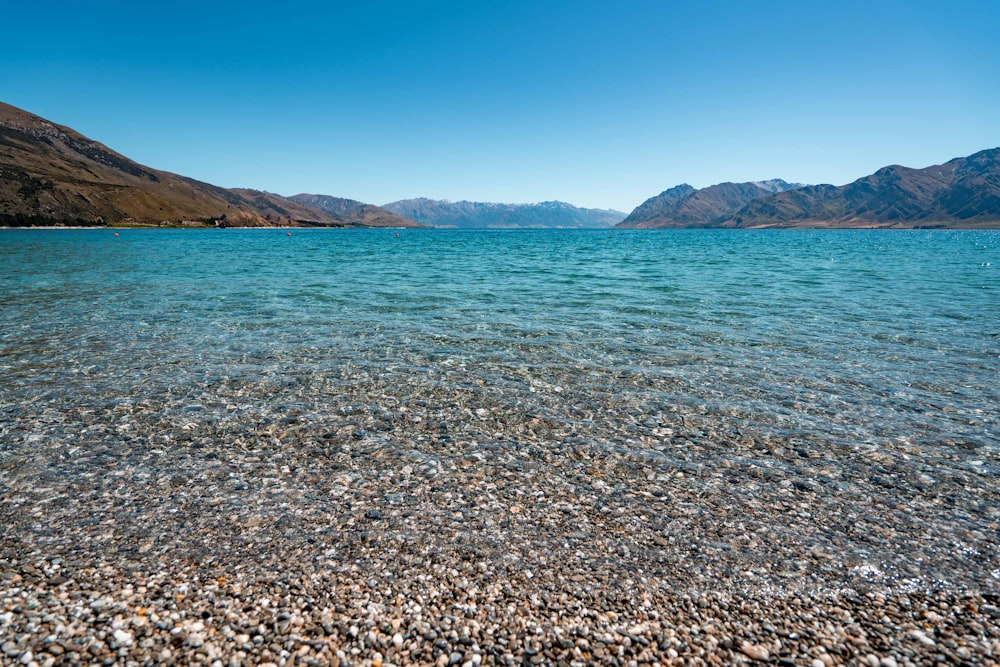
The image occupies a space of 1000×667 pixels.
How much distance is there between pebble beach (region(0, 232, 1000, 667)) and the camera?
5258 millimetres

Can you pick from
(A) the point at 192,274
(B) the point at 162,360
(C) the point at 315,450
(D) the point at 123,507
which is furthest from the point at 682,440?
(A) the point at 192,274

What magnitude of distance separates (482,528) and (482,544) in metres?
0.40

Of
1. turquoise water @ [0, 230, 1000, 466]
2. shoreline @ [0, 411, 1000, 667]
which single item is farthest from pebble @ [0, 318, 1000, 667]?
turquoise water @ [0, 230, 1000, 466]

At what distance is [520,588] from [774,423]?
25.6 feet

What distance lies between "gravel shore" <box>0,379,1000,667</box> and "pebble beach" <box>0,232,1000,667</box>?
4 cm

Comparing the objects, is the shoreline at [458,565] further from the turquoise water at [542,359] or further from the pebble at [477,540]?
the turquoise water at [542,359]

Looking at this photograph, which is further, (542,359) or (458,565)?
(542,359)

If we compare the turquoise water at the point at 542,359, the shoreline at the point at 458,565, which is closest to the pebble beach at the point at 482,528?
the shoreline at the point at 458,565

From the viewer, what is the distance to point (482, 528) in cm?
725

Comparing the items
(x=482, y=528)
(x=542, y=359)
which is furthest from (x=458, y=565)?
(x=542, y=359)

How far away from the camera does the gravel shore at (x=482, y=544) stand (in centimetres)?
522

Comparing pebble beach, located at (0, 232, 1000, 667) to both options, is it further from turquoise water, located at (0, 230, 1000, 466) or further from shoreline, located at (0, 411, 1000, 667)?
turquoise water, located at (0, 230, 1000, 466)

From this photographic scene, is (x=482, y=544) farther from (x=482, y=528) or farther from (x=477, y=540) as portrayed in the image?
(x=482, y=528)

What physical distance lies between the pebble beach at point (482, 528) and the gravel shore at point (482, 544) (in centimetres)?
4
